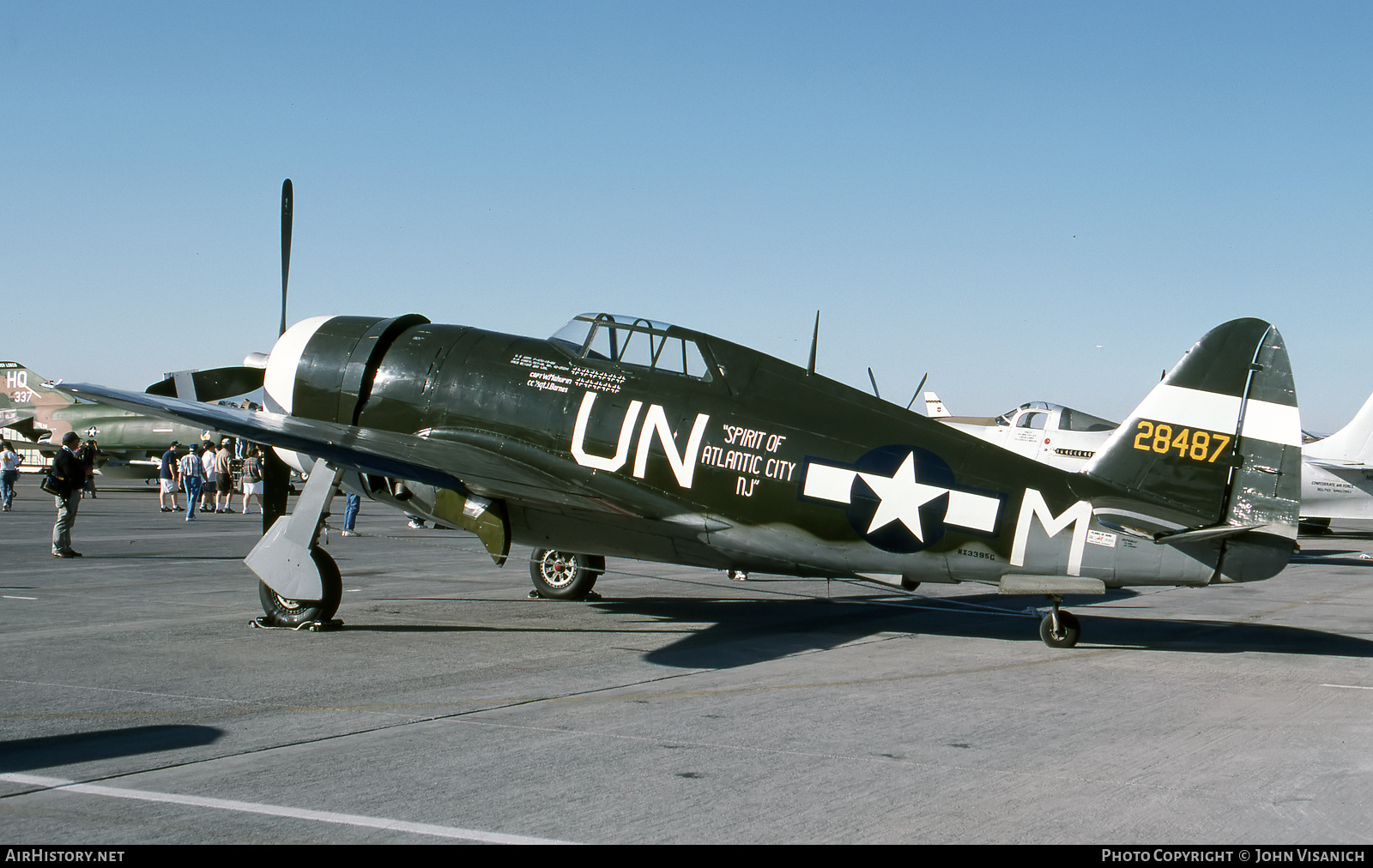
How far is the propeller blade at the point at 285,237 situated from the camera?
13180 mm

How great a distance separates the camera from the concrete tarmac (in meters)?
5.05

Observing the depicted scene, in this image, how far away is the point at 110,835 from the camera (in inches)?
182

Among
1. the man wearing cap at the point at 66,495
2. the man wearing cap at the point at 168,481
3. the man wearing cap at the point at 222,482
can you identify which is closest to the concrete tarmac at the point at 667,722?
the man wearing cap at the point at 66,495

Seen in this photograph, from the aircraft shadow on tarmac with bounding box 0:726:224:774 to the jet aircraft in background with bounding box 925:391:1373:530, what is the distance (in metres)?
17.6

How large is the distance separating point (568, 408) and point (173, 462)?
2761cm

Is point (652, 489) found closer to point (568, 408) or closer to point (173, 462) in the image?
point (568, 408)

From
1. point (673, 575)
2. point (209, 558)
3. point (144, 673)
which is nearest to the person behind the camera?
point (144, 673)

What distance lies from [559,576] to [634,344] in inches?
153

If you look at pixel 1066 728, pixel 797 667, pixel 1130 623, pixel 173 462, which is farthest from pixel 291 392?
pixel 173 462

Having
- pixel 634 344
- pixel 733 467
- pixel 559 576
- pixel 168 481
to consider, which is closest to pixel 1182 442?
pixel 733 467

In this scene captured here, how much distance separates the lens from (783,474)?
10250mm

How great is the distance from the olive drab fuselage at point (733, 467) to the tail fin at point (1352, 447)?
1958 cm

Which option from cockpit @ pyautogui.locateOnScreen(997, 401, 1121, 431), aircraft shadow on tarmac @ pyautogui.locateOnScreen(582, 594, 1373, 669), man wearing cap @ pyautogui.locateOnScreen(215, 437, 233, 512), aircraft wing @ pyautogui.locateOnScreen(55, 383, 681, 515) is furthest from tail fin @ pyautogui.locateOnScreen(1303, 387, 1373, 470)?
man wearing cap @ pyautogui.locateOnScreen(215, 437, 233, 512)

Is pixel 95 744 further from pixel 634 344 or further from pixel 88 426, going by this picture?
pixel 88 426
